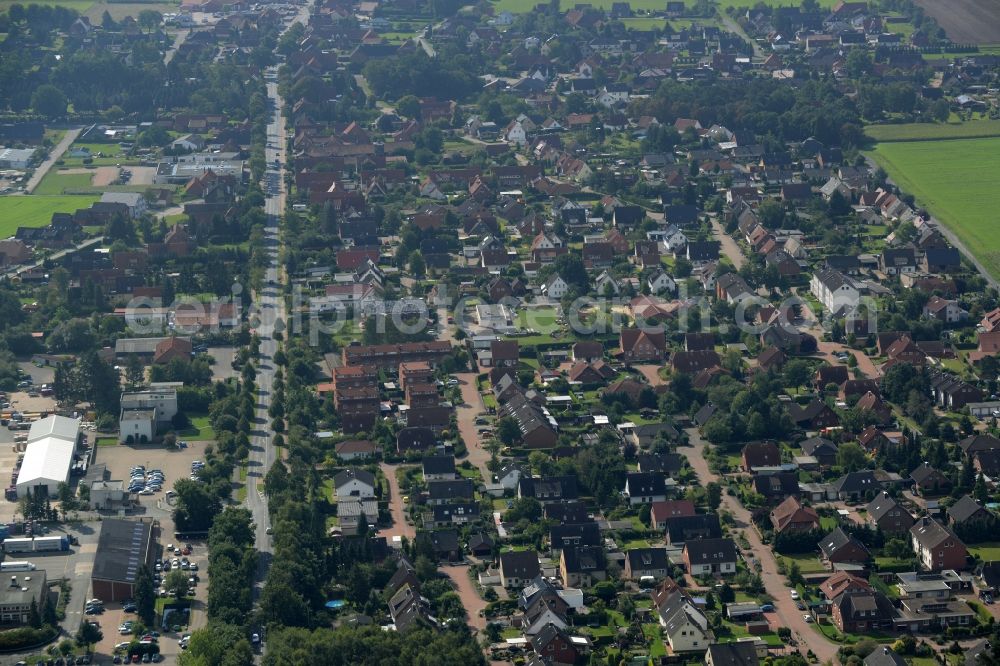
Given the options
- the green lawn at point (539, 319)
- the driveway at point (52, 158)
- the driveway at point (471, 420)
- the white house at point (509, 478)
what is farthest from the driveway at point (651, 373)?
the driveway at point (52, 158)

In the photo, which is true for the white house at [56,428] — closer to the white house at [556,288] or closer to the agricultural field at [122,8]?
the white house at [556,288]

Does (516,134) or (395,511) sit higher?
(395,511)

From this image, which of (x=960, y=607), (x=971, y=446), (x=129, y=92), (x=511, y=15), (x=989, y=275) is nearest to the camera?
(x=960, y=607)

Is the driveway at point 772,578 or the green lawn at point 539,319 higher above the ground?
the driveway at point 772,578

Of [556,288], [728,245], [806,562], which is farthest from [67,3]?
[806,562]

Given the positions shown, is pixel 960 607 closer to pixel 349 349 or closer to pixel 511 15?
pixel 349 349

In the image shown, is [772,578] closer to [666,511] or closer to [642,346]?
[666,511]

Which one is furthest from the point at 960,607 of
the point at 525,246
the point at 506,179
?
the point at 506,179
